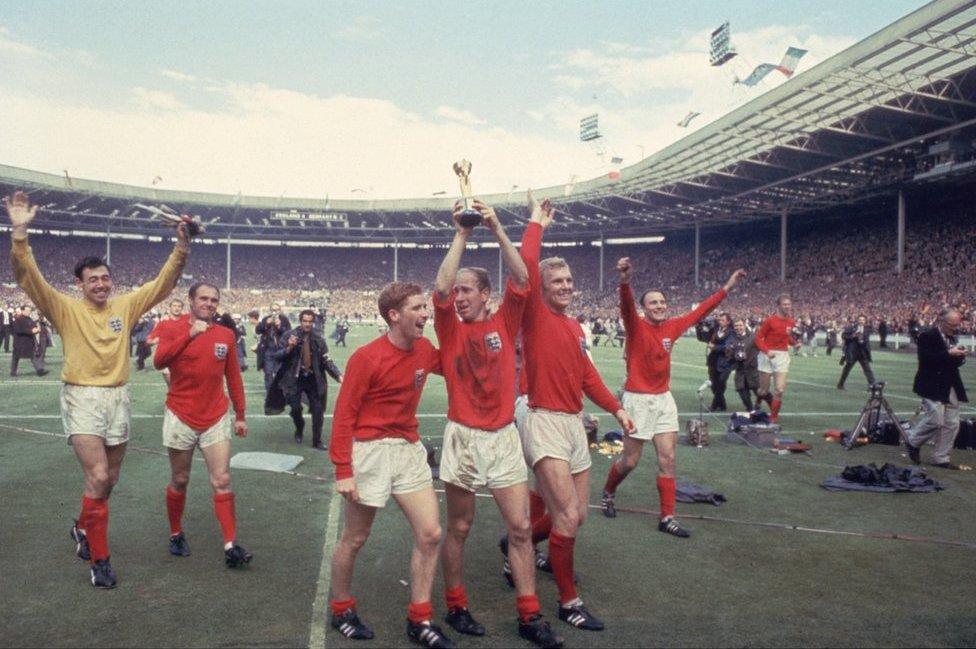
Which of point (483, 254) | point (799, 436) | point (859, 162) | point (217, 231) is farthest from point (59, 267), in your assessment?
point (799, 436)

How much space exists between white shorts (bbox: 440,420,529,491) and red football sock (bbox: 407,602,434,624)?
0.69m

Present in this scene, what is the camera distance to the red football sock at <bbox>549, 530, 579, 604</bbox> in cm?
423

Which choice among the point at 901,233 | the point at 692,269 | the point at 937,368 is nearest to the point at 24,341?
the point at 937,368

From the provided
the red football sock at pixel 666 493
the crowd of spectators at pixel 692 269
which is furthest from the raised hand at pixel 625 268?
the crowd of spectators at pixel 692 269

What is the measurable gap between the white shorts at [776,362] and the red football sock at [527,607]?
8.97 meters

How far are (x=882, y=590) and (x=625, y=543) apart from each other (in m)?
1.85

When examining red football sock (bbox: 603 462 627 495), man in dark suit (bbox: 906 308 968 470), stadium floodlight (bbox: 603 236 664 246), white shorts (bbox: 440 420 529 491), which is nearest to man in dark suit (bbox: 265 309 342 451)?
red football sock (bbox: 603 462 627 495)

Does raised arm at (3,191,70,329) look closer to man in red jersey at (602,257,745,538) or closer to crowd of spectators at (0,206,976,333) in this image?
man in red jersey at (602,257,745,538)

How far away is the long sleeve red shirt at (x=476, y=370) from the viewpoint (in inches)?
159

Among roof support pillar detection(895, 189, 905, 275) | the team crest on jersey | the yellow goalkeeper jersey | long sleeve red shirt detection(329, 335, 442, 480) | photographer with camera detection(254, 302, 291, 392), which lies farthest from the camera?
roof support pillar detection(895, 189, 905, 275)

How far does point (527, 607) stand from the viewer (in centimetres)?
398

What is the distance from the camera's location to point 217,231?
229ft

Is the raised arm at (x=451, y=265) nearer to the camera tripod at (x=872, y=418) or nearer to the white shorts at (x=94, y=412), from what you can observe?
the white shorts at (x=94, y=412)

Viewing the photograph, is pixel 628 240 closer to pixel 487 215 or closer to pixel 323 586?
pixel 323 586
